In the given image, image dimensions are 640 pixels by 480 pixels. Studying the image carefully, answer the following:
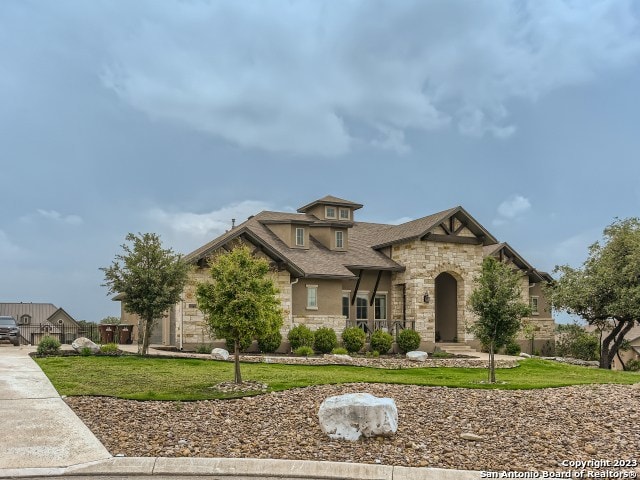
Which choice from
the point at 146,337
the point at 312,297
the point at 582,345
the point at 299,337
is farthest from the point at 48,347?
the point at 582,345

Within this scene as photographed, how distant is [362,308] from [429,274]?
399 cm

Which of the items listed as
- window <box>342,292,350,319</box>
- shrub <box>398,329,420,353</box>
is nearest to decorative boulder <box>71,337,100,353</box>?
window <box>342,292,350,319</box>

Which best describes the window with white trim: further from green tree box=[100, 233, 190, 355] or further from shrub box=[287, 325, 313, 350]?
green tree box=[100, 233, 190, 355]

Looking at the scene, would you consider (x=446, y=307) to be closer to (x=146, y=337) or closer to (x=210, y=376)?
(x=146, y=337)

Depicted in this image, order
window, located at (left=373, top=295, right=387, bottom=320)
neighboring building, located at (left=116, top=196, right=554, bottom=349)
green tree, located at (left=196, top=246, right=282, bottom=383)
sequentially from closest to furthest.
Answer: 1. green tree, located at (left=196, top=246, right=282, bottom=383)
2. neighboring building, located at (left=116, top=196, right=554, bottom=349)
3. window, located at (left=373, top=295, right=387, bottom=320)

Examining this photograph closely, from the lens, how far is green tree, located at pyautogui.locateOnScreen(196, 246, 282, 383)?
Answer: 49.2 feet

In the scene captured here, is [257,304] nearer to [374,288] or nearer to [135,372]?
[135,372]

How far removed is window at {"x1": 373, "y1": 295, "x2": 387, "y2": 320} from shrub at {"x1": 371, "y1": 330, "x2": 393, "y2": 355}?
3.39 metres

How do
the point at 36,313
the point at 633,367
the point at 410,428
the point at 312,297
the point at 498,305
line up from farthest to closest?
the point at 36,313, the point at 633,367, the point at 312,297, the point at 498,305, the point at 410,428

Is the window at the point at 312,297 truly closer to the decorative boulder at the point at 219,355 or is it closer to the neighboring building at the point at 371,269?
the neighboring building at the point at 371,269

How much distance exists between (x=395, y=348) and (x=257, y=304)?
17.1 metres

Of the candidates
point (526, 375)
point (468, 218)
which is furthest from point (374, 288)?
point (526, 375)

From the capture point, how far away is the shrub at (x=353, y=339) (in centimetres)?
2939

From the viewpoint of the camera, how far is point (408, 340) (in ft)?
98.9
